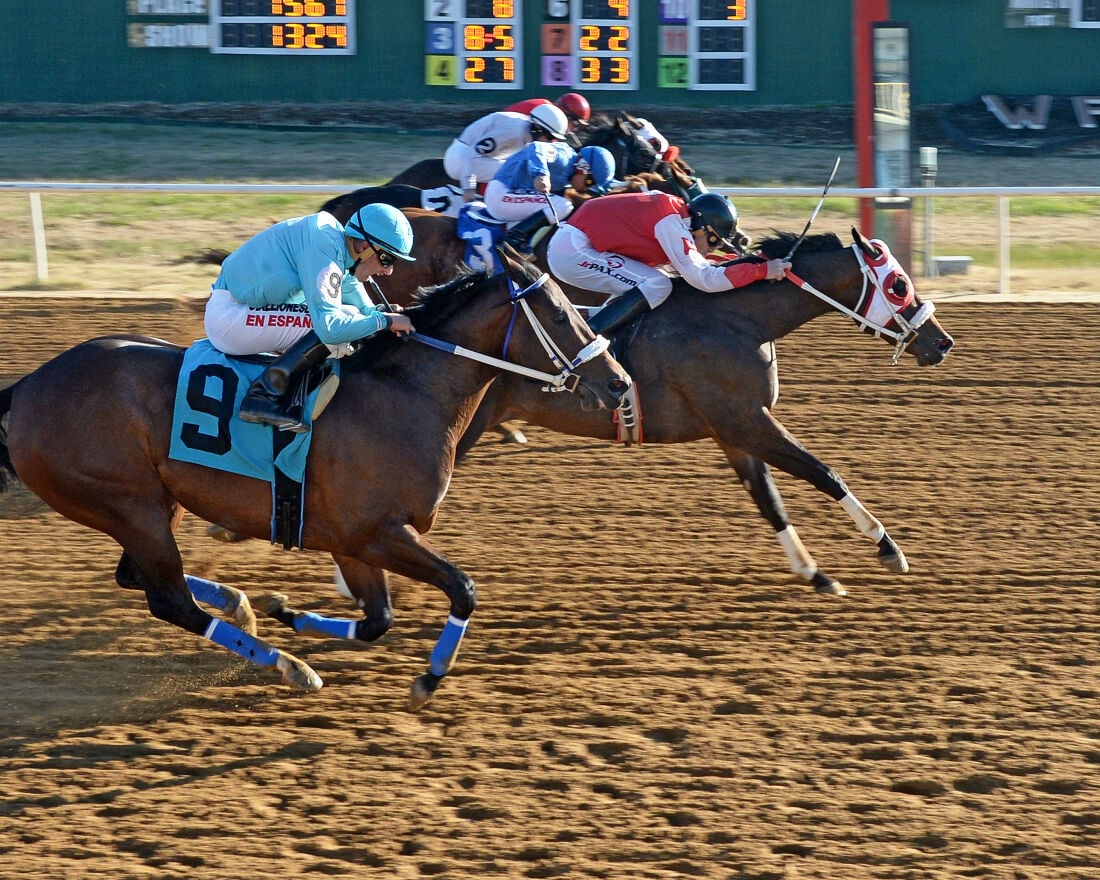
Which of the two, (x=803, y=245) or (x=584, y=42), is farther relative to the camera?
(x=584, y=42)

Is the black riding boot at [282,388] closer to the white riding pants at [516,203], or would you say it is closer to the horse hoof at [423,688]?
the horse hoof at [423,688]

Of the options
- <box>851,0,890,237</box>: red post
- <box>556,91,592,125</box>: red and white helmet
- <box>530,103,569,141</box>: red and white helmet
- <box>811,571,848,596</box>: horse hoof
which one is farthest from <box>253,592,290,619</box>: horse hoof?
<box>851,0,890,237</box>: red post

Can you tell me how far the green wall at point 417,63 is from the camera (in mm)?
17844

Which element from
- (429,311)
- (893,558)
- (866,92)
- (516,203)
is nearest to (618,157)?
(516,203)

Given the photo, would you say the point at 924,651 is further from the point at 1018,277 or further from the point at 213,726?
the point at 1018,277

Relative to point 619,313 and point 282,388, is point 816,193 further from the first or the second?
point 282,388

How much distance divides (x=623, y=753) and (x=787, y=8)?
15.1m

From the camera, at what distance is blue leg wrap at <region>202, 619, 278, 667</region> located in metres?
4.91

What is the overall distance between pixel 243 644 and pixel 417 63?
46.4 ft

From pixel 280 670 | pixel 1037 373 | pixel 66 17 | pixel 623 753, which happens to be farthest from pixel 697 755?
pixel 66 17

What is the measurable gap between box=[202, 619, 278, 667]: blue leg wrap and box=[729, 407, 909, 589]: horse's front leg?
2290 mm

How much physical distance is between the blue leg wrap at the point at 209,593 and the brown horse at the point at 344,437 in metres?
0.32

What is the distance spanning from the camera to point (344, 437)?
15.6ft

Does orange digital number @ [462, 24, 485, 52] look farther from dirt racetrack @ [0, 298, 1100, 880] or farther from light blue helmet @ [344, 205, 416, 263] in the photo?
light blue helmet @ [344, 205, 416, 263]
